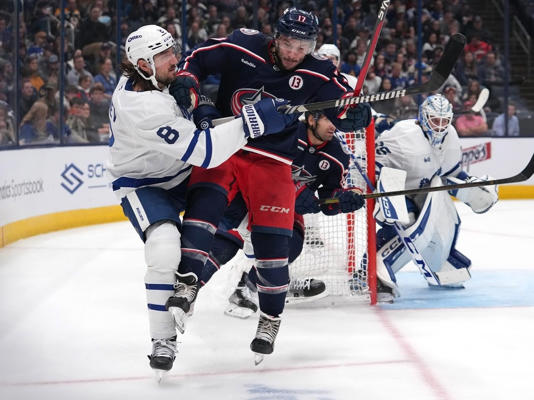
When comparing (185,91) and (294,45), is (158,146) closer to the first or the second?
(185,91)

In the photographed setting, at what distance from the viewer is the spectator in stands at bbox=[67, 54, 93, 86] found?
673cm

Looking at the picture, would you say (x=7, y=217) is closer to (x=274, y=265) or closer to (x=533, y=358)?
(x=274, y=265)

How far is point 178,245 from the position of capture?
248cm

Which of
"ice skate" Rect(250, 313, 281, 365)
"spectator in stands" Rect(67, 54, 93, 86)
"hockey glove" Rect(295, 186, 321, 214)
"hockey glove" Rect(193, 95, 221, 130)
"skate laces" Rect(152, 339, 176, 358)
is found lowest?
"ice skate" Rect(250, 313, 281, 365)

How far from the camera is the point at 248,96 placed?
2908mm

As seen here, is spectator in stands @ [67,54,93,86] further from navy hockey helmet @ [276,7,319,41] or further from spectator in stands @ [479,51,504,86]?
navy hockey helmet @ [276,7,319,41]

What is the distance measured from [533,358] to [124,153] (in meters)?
1.49

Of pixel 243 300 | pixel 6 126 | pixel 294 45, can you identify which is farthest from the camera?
pixel 6 126

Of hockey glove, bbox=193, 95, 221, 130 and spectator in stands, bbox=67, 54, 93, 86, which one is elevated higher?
hockey glove, bbox=193, 95, 221, 130

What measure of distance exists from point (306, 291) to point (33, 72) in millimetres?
3177

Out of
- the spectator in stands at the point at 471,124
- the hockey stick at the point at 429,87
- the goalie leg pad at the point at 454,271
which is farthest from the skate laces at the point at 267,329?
the spectator in stands at the point at 471,124

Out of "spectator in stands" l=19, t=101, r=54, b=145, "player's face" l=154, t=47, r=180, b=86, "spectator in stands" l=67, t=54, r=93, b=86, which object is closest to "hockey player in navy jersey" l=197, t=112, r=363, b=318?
"player's face" l=154, t=47, r=180, b=86

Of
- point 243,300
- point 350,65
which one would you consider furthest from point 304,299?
point 350,65

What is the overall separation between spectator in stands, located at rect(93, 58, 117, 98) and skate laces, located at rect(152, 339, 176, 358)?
4.92 m
